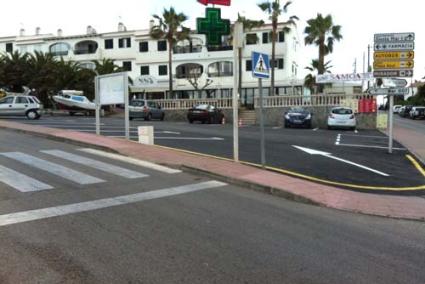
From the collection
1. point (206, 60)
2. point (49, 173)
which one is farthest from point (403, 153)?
point (206, 60)

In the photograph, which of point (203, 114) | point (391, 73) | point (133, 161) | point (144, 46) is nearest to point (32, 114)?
point (203, 114)

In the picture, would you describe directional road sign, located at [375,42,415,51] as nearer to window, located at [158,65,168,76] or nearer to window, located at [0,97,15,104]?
window, located at [0,97,15,104]

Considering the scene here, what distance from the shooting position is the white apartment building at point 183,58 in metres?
54.5

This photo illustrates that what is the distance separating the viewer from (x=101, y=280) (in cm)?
516

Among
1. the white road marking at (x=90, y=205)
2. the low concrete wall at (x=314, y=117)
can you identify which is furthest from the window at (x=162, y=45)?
the white road marking at (x=90, y=205)

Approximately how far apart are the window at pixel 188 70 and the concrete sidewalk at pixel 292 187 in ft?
140

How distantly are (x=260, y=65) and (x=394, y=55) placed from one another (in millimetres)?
7042

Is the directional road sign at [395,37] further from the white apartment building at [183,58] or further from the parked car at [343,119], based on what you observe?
the white apartment building at [183,58]

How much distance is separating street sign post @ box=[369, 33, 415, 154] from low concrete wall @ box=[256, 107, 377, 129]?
19357 mm

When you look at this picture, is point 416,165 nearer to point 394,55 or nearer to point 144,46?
point 394,55

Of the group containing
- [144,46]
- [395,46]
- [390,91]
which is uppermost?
[144,46]

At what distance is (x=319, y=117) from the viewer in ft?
125

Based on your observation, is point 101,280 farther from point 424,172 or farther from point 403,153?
point 403,153

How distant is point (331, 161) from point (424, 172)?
2.45 m
